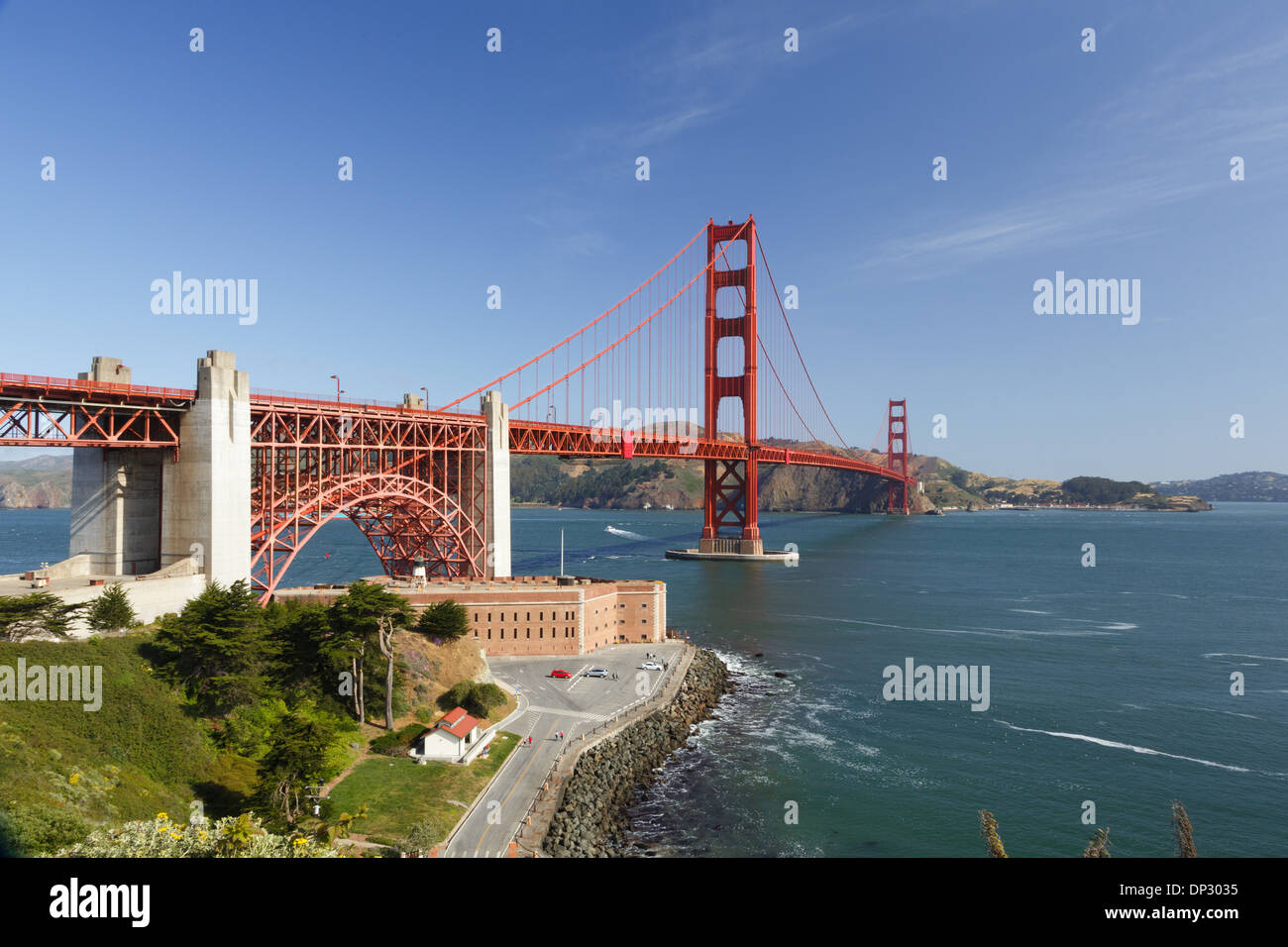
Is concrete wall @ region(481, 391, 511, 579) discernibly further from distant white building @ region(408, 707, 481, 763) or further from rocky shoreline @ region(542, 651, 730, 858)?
distant white building @ region(408, 707, 481, 763)

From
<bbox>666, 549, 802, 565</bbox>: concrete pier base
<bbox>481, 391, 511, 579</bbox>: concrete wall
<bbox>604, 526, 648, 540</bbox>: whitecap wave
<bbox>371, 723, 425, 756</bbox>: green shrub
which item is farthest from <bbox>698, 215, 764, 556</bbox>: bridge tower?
<bbox>371, 723, 425, 756</bbox>: green shrub

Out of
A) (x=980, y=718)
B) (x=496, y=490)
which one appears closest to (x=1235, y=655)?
(x=980, y=718)

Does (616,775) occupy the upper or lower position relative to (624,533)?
lower

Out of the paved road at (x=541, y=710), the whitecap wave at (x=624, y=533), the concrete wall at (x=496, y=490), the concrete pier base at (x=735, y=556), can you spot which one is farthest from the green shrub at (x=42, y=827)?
the whitecap wave at (x=624, y=533)

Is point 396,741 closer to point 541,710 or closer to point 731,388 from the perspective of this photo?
point 541,710

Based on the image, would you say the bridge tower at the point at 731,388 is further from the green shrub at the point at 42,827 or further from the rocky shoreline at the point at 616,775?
the green shrub at the point at 42,827

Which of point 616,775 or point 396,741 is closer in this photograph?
point 616,775

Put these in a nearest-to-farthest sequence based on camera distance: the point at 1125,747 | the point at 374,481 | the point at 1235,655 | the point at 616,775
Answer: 1. the point at 616,775
2. the point at 1125,747
3. the point at 374,481
4. the point at 1235,655
